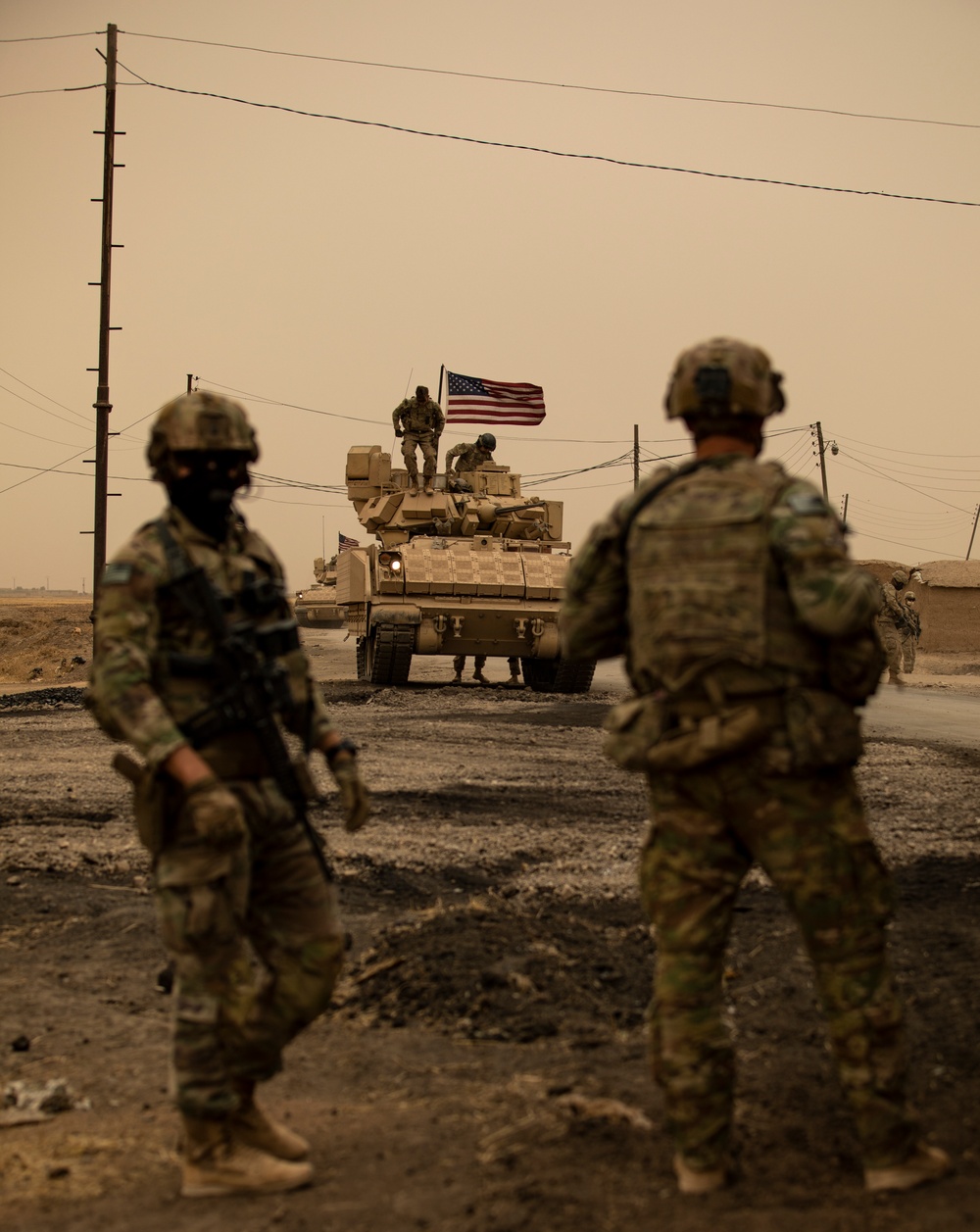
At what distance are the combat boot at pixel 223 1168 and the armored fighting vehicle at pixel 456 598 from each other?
47.3 ft

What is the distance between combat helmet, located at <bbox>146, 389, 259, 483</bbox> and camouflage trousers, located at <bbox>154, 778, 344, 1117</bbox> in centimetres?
87

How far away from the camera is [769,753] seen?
10.3 ft

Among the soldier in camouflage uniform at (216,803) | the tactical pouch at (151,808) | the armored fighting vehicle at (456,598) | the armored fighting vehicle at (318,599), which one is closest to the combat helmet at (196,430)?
the soldier in camouflage uniform at (216,803)

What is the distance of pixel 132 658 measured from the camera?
3318mm

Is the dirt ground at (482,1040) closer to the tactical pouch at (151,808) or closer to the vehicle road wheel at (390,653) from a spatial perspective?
the tactical pouch at (151,808)

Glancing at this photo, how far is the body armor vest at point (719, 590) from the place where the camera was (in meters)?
3.18

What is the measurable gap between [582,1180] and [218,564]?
69.3 inches

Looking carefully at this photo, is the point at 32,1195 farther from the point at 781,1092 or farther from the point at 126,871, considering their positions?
the point at 126,871

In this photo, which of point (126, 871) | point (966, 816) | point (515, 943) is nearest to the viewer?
point (515, 943)

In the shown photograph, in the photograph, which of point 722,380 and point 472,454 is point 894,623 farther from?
point 722,380

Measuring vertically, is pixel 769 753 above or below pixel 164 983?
above

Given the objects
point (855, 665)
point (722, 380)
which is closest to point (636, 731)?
point (855, 665)

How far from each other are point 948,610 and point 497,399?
1237 cm

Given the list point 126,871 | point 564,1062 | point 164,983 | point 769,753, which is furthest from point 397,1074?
point 126,871
